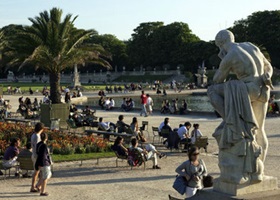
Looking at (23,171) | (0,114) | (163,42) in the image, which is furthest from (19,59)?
(163,42)

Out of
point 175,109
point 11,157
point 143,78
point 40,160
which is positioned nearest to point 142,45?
point 143,78

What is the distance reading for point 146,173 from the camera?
13203 millimetres

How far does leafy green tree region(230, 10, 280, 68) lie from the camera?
85.2 m

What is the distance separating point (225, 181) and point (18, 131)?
13.0 m

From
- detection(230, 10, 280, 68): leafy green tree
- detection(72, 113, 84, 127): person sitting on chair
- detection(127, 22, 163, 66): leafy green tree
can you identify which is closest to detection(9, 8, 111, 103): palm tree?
detection(72, 113, 84, 127): person sitting on chair

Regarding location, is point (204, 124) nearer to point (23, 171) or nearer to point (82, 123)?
point (82, 123)

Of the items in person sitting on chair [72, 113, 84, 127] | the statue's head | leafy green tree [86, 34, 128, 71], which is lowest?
person sitting on chair [72, 113, 84, 127]

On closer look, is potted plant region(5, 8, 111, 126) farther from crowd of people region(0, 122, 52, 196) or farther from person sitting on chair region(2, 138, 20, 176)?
crowd of people region(0, 122, 52, 196)

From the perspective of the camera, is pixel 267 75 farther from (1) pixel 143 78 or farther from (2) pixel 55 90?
(1) pixel 143 78

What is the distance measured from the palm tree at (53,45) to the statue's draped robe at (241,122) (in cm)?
1946

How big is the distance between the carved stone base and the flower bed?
8078mm

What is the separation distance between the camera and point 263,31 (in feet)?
287

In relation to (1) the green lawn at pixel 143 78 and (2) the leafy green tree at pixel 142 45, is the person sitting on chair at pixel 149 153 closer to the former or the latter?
(1) the green lawn at pixel 143 78

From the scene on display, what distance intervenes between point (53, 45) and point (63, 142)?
11.1 meters
